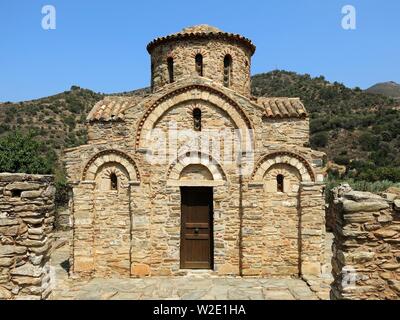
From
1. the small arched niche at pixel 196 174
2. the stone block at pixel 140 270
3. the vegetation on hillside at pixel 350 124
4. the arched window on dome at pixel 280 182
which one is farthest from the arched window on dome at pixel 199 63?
the vegetation on hillside at pixel 350 124

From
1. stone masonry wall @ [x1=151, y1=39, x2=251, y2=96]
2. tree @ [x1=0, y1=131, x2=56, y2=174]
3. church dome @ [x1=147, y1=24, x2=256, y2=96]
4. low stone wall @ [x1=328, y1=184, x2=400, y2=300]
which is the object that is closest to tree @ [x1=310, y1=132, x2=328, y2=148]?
tree @ [x1=0, y1=131, x2=56, y2=174]

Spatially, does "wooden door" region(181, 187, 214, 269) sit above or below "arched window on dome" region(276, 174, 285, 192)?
below

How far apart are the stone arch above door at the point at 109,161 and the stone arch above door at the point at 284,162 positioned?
3.32m

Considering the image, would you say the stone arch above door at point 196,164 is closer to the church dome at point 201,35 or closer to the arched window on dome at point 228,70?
the arched window on dome at point 228,70

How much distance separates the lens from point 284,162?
33.2 feet

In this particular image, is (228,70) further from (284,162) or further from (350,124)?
(350,124)

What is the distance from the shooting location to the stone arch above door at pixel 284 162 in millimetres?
10094

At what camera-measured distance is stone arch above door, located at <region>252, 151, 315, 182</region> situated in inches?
397

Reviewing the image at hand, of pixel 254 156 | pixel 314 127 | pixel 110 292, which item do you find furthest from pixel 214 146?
pixel 314 127

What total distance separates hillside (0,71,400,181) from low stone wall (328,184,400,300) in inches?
954

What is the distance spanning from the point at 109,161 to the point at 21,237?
461 cm

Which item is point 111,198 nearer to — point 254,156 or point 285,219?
point 254,156

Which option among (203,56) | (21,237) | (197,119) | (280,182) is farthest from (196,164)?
(21,237)

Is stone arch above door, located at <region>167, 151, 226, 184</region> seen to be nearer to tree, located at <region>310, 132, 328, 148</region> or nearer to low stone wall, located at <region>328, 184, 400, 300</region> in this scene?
low stone wall, located at <region>328, 184, 400, 300</region>
